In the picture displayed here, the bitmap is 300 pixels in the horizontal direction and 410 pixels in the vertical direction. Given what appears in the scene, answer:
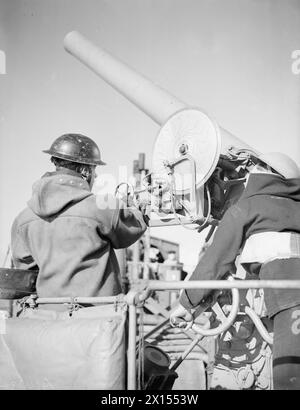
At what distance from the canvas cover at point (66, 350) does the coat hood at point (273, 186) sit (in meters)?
1.03

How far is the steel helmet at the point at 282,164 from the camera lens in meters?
2.93

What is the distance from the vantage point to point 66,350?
239 centimetres

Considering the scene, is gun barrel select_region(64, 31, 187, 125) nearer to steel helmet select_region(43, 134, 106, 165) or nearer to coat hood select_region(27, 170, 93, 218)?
steel helmet select_region(43, 134, 106, 165)

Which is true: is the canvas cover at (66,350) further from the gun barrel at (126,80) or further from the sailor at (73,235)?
the gun barrel at (126,80)

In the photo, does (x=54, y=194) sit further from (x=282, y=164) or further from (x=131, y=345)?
(x=282, y=164)

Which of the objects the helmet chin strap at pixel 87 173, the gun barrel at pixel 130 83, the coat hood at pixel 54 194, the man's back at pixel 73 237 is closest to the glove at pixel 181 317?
the man's back at pixel 73 237

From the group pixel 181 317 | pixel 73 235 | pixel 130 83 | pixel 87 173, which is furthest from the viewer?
pixel 130 83

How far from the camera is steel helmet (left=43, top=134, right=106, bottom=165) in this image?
340 centimetres

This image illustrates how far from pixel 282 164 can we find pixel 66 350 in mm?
1591

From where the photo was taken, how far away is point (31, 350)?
2529mm

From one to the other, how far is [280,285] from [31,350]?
1.30m

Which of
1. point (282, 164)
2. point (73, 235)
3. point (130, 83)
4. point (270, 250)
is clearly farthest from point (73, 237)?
point (130, 83)
